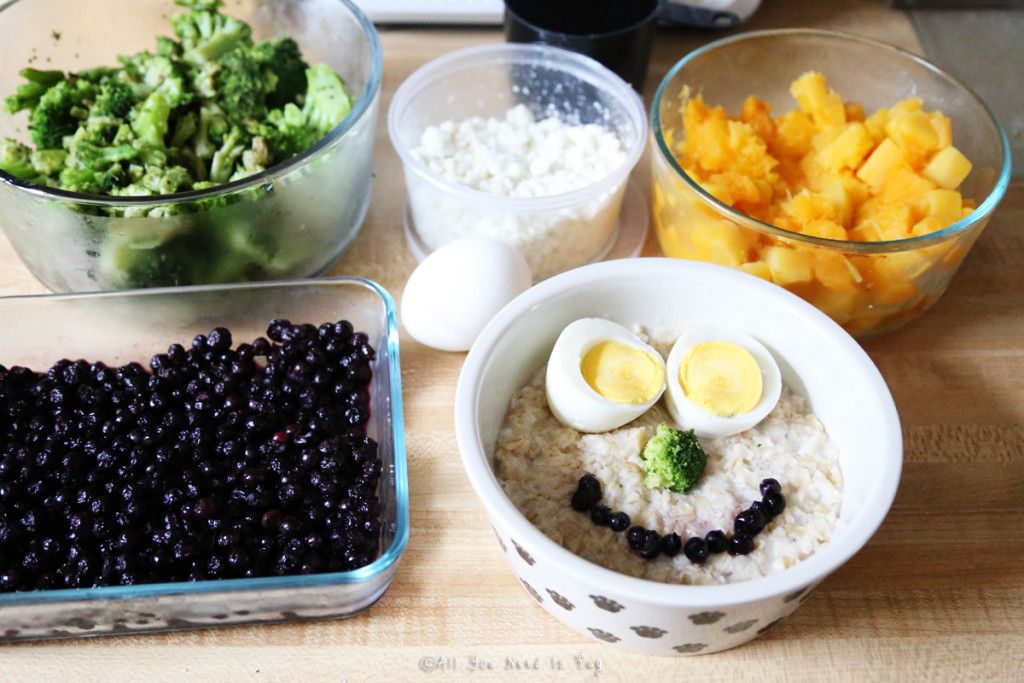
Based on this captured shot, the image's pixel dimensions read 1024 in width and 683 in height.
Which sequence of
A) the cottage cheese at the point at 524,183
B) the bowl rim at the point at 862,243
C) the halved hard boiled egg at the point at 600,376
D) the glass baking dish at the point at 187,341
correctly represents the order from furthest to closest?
the cottage cheese at the point at 524,183 < the bowl rim at the point at 862,243 < the halved hard boiled egg at the point at 600,376 < the glass baking dish at the point at 187,341

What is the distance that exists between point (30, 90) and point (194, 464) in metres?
0.95

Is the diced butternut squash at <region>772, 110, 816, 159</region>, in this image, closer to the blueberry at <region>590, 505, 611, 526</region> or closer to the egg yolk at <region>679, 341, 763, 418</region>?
the egg yolk at <region>679, 341, 763, 418</region>

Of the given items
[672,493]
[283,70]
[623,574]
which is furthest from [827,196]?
[283,70]

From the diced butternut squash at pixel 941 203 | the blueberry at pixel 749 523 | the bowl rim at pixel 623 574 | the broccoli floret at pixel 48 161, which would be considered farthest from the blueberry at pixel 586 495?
the broccoli floret at pixel 48 161

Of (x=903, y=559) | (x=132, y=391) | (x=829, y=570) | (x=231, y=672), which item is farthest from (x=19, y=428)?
(x=903, y=559)

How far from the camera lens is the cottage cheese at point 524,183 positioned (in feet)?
5.83

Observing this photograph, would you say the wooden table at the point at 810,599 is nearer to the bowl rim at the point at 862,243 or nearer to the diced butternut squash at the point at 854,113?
the bowl rim at the point at 862,243

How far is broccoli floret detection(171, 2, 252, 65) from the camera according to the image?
1.98 m

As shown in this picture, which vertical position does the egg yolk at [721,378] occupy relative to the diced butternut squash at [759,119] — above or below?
below

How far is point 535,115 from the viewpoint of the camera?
2123 mm

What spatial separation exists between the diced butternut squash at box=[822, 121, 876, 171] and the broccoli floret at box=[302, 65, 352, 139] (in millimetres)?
993

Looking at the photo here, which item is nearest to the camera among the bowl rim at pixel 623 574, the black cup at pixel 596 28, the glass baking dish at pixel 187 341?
the bowl rim at pixel 623 574

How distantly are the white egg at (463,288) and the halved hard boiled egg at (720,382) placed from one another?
1.10ft

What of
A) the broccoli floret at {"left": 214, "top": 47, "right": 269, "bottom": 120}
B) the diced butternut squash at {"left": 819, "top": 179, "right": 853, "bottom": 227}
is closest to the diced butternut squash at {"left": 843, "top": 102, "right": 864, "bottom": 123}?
the diced butternut squash at {"left": 819, "top": 179, "right": 853, "bottom": 227}
